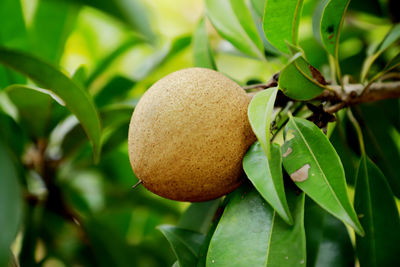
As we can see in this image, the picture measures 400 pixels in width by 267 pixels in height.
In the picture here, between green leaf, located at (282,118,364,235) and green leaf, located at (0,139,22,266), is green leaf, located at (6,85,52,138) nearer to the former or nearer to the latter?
green leaf, located at (0,139,22,266)

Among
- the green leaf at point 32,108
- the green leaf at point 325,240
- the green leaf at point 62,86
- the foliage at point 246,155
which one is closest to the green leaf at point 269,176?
the foliage at point 246,155

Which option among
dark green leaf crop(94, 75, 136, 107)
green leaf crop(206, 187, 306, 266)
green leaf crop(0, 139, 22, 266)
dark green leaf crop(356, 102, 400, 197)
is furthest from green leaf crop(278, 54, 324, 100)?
dark green leaf crop(94, 75, 136, 107)

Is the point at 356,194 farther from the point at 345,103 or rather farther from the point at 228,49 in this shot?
the point at 228,49

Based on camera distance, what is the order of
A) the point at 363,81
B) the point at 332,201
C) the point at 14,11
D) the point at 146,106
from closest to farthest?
the point at 332,201, the point at 146,106, the point at 363,81, the point at 14,11

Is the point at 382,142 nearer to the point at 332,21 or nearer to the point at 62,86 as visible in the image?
the point at 332,21

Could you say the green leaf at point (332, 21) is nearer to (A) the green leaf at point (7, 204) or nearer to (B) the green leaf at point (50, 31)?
(A) the green leaf at point (7, 204)

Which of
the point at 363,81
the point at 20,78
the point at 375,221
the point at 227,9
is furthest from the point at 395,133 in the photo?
the point at 20,78
